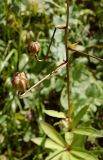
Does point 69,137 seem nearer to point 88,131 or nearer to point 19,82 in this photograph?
point 88,131

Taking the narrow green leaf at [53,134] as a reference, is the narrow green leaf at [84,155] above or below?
below

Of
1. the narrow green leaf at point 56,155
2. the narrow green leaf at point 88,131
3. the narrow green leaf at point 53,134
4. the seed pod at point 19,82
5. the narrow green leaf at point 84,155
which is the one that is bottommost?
the narrow green leaf at point 56,155

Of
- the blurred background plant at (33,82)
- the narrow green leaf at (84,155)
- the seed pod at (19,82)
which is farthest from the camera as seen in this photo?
the blurred background plant at (33,82)

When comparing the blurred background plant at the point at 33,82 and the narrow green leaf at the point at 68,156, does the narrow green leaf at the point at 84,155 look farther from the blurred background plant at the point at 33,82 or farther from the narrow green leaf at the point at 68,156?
the blurred background plant at the point at 33,82

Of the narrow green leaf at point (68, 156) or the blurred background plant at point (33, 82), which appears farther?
the blurred background plant at point (33, 82)

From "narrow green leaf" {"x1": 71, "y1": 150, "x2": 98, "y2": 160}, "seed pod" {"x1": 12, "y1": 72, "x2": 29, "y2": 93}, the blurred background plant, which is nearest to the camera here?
"seed pod" {"x1": 12, "y1": 72, "x2": 29, "y2": 93}

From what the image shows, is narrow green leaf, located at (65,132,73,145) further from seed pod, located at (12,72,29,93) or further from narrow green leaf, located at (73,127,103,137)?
seed pod, located at (12,72,29,93)

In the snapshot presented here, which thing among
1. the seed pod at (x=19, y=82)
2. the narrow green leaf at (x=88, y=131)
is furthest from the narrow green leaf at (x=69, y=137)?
the seed pod at (x=19, y=82)

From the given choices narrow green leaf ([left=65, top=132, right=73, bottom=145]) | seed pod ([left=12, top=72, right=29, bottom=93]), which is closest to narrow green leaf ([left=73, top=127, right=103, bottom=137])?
narrow green leaf ([left=65, top=132, right=73, bottom=145])

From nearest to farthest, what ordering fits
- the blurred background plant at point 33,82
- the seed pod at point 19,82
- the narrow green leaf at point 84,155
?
the seed pod at point 19,82, the narrow green leaf at point 84,155, the blurred background plant at point 33,82
